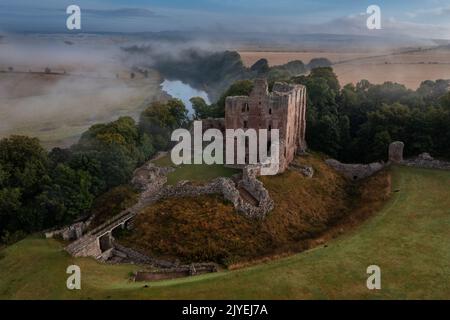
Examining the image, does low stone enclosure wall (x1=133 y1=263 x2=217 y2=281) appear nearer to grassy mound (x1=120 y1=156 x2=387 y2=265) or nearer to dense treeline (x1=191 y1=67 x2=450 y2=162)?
grassy mound (x1=120 y1=156 x2=387 y2=265)

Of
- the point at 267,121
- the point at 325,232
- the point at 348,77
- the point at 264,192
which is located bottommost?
the point at 325,232

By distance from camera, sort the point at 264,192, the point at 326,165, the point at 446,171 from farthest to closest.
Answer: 1. the point at 326,165
2. the point at 446,171
3. the point at 264,192

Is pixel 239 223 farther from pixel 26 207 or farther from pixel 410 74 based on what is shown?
pixel 410 74

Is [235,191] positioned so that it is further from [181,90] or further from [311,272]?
[181,90]

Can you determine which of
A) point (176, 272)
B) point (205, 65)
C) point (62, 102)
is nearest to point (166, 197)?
point (176, 272)

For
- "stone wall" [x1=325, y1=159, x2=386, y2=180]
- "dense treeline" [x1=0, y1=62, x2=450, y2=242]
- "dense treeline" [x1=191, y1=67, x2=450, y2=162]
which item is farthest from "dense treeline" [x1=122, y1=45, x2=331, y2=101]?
"stone wall" [x1=325, y1=159, x2=386, y2=180]
